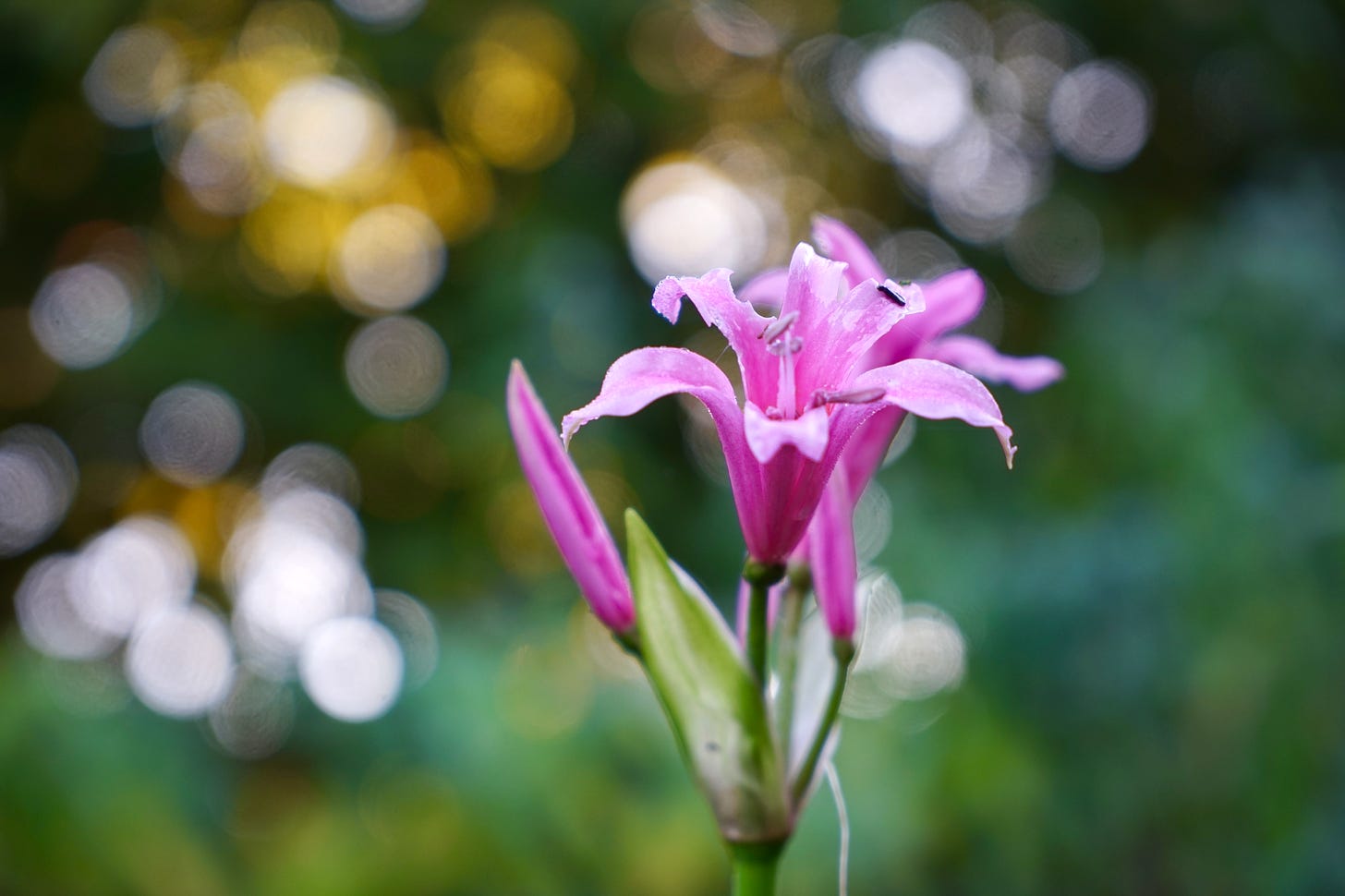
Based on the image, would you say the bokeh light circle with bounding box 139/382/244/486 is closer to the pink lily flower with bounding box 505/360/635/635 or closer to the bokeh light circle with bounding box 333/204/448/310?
the bokeh light circle with bounding box 333/204/448/310

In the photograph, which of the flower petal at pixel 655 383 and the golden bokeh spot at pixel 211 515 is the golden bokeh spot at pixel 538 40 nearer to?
the golden bokeh spot at pixel 211 515

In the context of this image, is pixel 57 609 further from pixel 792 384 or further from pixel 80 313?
pixel 792 384

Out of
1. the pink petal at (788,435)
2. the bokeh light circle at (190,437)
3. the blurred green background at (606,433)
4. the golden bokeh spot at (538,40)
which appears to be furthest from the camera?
the bokeh light circle at (190,437)

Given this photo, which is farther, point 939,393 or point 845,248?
point 845,248

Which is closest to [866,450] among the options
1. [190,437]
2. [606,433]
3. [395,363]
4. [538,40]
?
[606,433]

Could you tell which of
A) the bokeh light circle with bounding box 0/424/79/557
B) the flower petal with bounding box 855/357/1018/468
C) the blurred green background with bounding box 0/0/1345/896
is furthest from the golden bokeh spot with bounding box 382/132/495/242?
the flower petal with bounding box 855/357/1018/468

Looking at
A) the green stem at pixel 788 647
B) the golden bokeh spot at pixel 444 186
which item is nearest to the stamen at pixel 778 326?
the green stem at pixel 788 647

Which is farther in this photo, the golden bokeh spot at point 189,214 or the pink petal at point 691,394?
the golden bokeh spot at point 189,214
